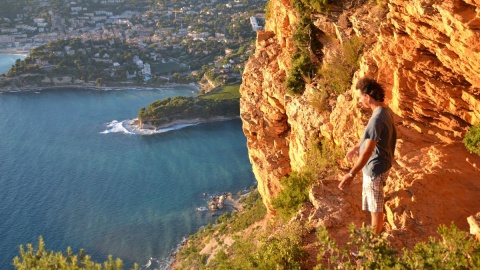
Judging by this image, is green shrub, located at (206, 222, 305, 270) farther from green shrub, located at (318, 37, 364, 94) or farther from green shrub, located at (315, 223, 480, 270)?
green shrub, located at (318, 37, 364, 94)

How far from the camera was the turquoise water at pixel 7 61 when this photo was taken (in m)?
57.3

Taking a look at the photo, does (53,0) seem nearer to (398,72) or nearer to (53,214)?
(53,214)

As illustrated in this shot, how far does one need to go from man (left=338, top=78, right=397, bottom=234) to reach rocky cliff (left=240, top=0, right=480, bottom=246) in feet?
1.89

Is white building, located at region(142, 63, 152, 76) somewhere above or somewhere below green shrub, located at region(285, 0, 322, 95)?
below

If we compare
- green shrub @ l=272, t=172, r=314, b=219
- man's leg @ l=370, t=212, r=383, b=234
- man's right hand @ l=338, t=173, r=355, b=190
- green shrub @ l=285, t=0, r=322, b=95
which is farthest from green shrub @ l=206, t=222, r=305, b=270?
green shrub @ l=285, t=0, r=322, b=95

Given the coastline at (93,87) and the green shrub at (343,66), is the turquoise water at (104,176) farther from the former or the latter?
the green shrub at (343,66)

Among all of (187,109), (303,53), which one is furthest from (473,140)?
(187,109)

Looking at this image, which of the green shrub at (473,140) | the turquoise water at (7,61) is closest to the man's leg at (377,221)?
the green shrub at (473,140)

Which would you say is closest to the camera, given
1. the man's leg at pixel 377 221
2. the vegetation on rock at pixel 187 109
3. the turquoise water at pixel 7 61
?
the man's leg at pixel 377 221

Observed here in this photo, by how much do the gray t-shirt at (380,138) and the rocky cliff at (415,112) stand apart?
89 cm

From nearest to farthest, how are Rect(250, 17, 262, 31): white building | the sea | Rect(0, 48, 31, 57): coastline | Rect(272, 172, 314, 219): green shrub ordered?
Rect(272, 172, 314, 219): green shrub < the sea < Rect(250, 17, 262, 31): white building < Rect(0, 48, 31, 57): coastline

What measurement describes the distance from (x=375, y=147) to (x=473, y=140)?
216cm

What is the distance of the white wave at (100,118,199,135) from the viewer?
39.3 metres

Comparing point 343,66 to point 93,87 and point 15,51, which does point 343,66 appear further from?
point 15,51
